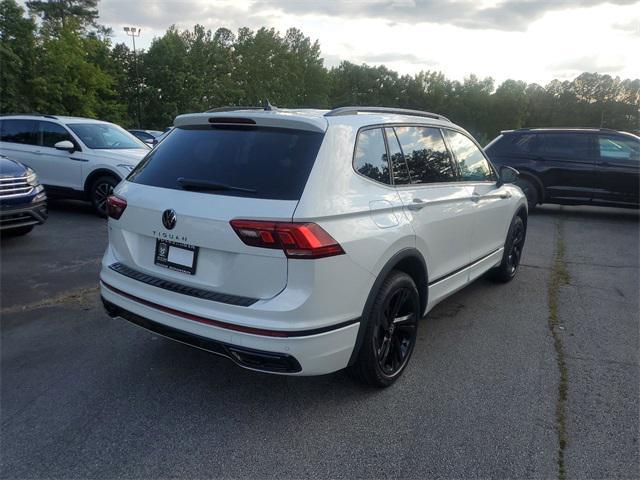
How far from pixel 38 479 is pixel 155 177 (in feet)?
5.69

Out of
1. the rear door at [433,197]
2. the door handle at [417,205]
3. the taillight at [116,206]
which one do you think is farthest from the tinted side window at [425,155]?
the taillight at [116,206]

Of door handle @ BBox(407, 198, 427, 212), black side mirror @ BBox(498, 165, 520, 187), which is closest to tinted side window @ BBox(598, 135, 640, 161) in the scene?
black side mirror @ BBox(498, 165, 520, 187)

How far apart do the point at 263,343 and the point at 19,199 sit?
17.6 feet

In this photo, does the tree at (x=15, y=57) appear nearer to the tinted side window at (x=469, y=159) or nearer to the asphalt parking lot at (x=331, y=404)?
the asphalt parking lot at (x=331, y=404)

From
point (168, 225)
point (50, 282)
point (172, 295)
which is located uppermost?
point (168, 225)

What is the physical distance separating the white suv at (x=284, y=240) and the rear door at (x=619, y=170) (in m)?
7.83

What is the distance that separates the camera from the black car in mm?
9859

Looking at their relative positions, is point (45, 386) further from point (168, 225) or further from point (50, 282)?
point (50, 282)

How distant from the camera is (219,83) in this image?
5919cm

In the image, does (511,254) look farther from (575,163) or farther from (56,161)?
(56,161)

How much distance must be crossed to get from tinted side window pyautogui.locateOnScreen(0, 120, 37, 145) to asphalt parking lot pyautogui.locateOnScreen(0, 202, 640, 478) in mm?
5556

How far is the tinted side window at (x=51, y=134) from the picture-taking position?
9.20 meters

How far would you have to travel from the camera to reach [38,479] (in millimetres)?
2455

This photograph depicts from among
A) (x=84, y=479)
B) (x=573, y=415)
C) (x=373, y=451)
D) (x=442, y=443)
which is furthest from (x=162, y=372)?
(x=573, y=415)
